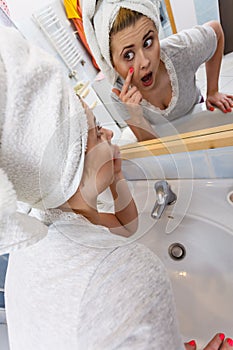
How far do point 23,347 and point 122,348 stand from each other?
0.73ft

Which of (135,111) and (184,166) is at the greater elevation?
(135,111)

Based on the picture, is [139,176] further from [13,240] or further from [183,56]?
[13,240]

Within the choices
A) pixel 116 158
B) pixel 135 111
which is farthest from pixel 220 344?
pixel 135 111

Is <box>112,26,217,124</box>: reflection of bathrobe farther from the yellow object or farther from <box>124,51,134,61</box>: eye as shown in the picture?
the yellow object

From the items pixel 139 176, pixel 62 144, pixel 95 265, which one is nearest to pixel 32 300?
pixel 95 265

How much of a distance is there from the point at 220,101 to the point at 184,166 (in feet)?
0.78

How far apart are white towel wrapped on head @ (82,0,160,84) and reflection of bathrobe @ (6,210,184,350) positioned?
388mm

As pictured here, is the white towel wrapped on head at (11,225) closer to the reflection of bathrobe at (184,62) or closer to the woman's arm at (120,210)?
the woman's arm at (120,210)

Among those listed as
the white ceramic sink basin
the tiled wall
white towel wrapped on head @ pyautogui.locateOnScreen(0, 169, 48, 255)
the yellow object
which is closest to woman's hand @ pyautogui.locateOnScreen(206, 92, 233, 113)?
the tiled wall

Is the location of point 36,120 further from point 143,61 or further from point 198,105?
point 198,105

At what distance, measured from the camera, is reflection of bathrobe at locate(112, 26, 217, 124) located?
0.60 metres

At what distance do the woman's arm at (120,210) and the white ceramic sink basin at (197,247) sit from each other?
34mm

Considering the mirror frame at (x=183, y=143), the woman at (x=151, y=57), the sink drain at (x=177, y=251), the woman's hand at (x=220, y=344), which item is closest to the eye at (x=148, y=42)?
the woman at (x=151, y=57)

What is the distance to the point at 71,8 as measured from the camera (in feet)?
2.22
